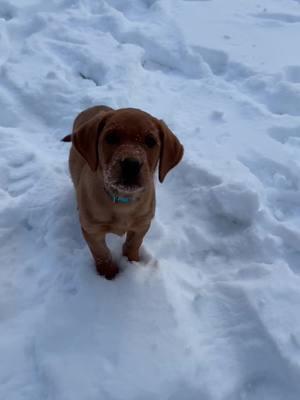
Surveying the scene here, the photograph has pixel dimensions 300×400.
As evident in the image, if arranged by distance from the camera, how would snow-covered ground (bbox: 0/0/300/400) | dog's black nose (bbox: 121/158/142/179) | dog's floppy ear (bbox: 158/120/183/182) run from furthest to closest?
1. dog's floppy ear (bbox: 158/120/183/182)
2. snow-covered ground (bbox: 0/0/300/400)
3. dog's black nose (bbox: 121/158/142/179)

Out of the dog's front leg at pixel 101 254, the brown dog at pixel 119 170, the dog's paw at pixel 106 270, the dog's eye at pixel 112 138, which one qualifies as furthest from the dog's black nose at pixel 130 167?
the dog's paw at pixel 106 270

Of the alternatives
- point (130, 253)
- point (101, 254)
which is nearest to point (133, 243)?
point (130, 253)

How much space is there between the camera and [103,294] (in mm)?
2742

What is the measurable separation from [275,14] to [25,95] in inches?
149

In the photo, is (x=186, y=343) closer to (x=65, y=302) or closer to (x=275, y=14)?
(x=65, y=302)

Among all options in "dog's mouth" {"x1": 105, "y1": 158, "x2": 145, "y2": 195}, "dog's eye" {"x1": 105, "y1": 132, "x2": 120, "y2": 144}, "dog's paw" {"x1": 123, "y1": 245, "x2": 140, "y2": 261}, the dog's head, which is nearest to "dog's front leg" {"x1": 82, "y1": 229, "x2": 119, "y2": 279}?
"dog's paw" {"x1": 123, "y1": 245, "x2": 140, "y2": 261}

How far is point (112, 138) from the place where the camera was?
2.45 metres

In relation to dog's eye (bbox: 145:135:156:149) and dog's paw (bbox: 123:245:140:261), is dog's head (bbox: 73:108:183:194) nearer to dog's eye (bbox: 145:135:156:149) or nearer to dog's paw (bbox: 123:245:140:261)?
Result: dog's eye (bbox: 145:135:156:149)

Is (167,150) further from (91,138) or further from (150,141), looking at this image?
(91,138)

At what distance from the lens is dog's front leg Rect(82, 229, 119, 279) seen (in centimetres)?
280

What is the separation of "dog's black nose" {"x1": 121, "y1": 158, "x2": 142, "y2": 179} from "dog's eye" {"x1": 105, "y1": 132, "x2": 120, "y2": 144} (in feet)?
0.58

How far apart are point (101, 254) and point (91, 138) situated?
2.36 ft

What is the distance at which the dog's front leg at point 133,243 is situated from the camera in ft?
→ 9.42

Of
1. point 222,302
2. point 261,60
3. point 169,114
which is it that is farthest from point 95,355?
point 261,60
